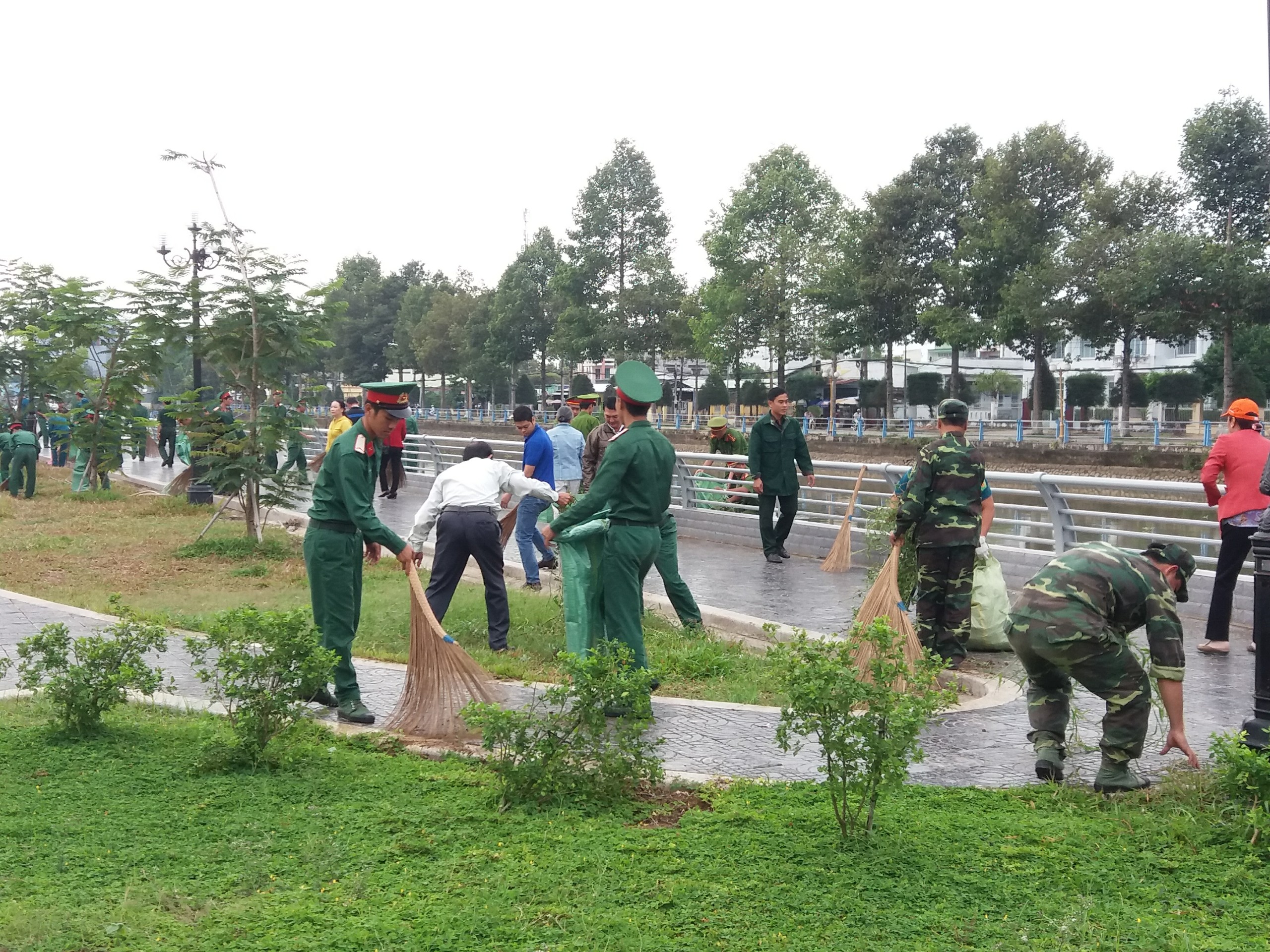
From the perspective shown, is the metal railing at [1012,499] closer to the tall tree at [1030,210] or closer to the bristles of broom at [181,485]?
the bristles of broom at [181,485]

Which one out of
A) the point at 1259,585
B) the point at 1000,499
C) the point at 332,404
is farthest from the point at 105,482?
the point at 1000,499

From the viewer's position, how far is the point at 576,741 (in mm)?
4590

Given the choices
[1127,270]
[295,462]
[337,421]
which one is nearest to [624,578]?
[295,462]

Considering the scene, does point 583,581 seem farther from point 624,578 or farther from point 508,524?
point 508,524

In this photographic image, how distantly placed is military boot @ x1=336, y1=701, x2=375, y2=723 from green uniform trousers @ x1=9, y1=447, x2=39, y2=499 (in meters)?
16.1

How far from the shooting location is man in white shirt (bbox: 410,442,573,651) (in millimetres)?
7996

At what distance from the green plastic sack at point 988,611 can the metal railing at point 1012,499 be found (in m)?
0.86

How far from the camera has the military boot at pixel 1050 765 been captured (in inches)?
198

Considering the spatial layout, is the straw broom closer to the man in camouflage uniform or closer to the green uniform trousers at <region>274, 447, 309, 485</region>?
the man in camouflage uniform

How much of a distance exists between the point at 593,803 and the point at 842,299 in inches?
1674

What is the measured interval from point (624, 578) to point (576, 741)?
177cm

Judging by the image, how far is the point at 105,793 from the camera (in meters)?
4.76

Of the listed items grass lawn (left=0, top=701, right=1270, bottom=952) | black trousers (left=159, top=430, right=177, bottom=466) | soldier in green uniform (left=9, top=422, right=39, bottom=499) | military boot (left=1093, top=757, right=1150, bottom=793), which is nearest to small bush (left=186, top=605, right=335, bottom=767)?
grass lawn (left=0, top=701, right=1270, bottom=952)

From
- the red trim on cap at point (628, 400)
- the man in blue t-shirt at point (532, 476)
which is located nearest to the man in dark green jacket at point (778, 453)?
the man in blue t-shirt at point (532, 476)
